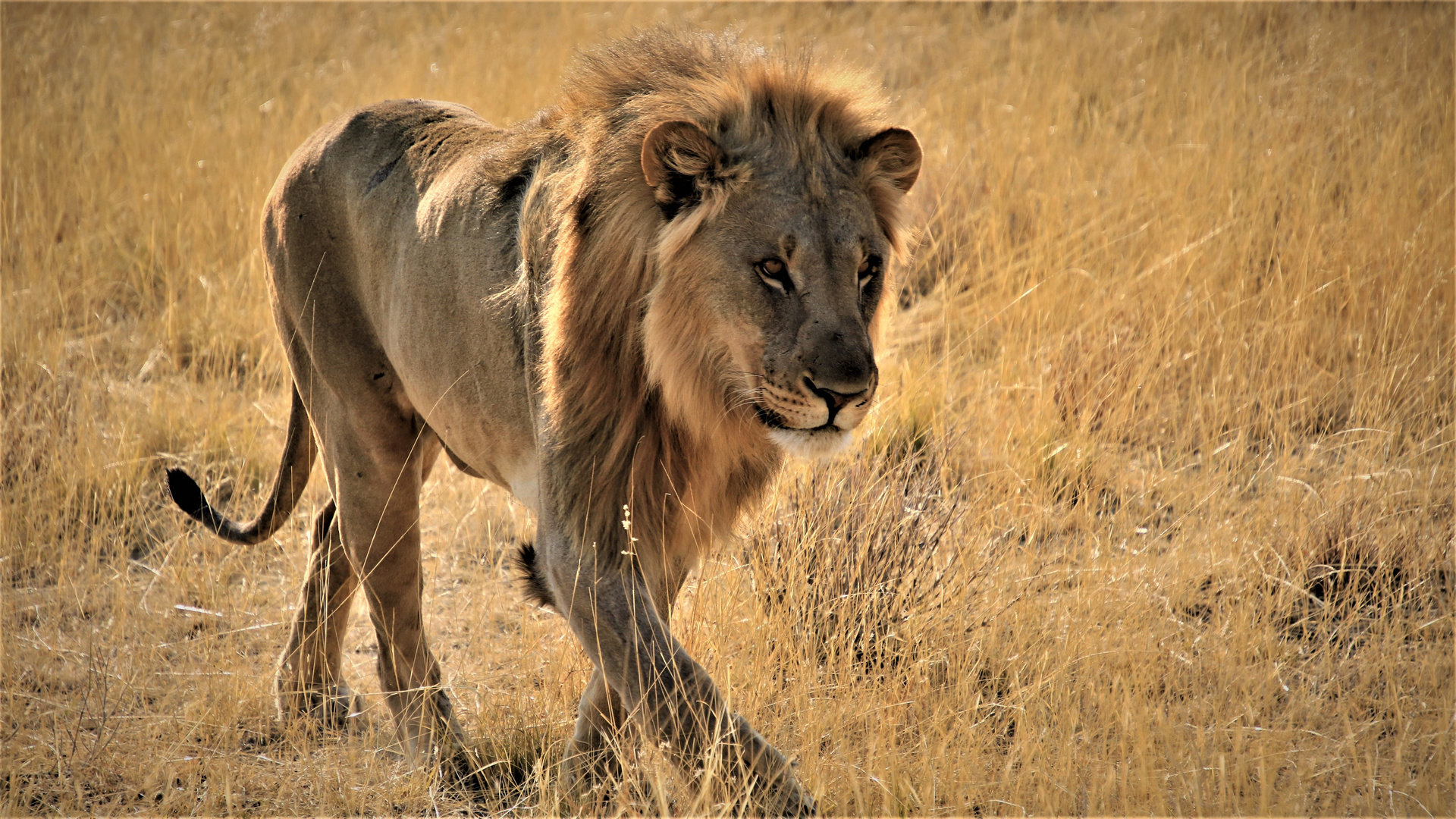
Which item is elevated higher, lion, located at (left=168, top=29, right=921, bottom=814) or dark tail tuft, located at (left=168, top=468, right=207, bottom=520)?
lion, located at (left=168, top=29, right=921, bottom=814)

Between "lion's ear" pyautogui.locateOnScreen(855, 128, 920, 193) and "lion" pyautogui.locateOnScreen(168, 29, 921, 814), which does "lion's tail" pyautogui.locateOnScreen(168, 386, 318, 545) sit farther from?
"lion's ear" pyautogui.locateOnScreen(855, 128, 920, 193)

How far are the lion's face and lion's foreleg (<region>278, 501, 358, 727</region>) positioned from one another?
183 cm

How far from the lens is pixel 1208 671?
3.54 metres

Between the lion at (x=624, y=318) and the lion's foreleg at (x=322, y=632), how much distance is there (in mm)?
240

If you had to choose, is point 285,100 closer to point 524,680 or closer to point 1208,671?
point 524,680

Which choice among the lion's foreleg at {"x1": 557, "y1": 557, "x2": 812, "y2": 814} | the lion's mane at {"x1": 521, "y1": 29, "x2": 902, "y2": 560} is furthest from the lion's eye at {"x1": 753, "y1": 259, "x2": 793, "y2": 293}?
the lion's foreleg at {"x1": 557, "y1": 557, "x2": 812, "y2": 814}

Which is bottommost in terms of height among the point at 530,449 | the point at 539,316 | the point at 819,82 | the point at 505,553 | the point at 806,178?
the point at 505,553

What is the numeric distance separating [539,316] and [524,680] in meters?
1.35

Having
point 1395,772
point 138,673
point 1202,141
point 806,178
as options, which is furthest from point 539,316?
point 1202,141

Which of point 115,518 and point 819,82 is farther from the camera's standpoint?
point 115,518

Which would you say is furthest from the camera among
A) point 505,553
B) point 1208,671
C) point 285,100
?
point 285,100

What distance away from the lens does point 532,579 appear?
297cm

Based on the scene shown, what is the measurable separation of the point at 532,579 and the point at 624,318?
2.38 ft

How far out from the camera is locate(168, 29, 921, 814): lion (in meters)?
2.61
